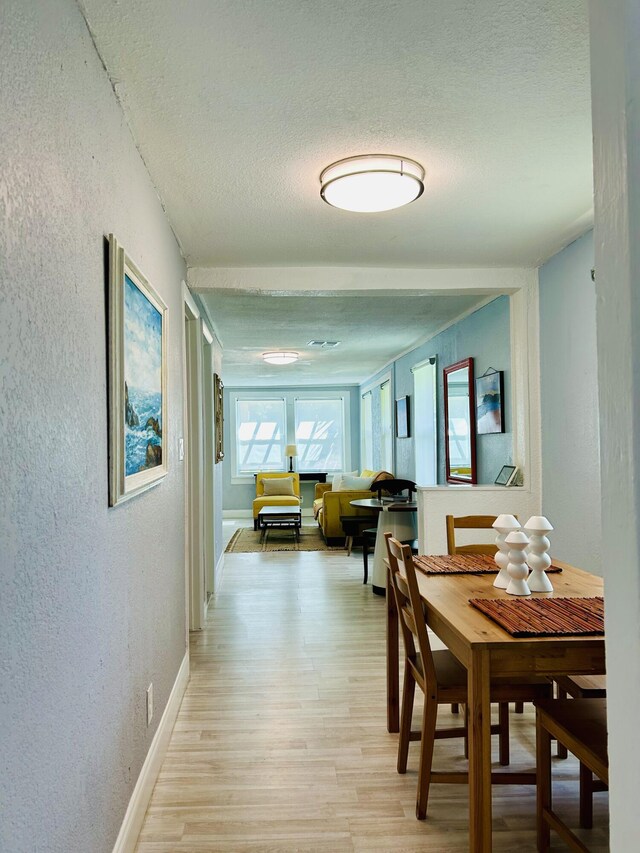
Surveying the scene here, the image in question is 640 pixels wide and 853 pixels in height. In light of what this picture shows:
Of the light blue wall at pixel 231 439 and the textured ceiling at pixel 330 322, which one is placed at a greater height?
the textured ceiling at pixel 330 322

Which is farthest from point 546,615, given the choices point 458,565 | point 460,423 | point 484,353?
point 460,423

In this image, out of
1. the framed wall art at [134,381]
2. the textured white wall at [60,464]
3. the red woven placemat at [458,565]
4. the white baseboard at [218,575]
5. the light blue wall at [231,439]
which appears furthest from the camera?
the light blue wall at [231,439]

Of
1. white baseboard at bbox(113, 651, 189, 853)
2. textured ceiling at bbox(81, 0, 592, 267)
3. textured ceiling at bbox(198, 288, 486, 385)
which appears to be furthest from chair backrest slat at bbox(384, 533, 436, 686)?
textured ceiling at bbox(198, 288, 486, 385)

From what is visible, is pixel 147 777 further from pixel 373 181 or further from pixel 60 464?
pixel 373 181

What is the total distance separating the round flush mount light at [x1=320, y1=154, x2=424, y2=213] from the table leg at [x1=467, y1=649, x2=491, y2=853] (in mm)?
1744

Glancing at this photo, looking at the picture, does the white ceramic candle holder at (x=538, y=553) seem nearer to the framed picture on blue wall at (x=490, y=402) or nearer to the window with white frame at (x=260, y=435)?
the framed picture on blue wall at (x=490, y=402)

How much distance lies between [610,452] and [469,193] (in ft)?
6.69

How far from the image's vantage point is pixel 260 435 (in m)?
11.7

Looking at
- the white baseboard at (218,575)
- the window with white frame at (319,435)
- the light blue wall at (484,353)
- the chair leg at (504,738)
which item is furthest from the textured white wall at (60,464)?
the window with white frame at (319,435)

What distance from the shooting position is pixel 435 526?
398cm

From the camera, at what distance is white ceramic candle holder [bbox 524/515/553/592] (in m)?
2.28

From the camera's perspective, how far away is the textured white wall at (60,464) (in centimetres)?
109

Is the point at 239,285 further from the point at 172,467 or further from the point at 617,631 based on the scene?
the point at 617,631

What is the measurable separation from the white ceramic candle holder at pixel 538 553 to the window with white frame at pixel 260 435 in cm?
951
